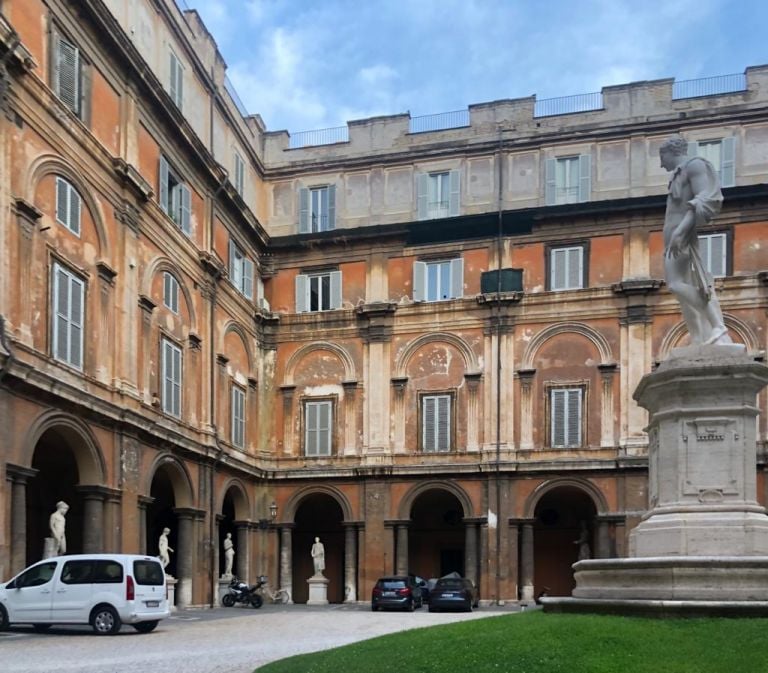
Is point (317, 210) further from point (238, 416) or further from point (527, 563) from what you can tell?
point (527, 563)

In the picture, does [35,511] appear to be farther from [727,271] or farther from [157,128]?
A: [727,271]

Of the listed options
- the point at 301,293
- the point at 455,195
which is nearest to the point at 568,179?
the point at 455,195

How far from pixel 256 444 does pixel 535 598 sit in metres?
11.0

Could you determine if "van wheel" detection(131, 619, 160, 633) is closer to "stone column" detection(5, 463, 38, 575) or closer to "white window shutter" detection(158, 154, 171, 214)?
"stone column" detection(5, 463, 38, 575)

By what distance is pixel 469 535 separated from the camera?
113ft

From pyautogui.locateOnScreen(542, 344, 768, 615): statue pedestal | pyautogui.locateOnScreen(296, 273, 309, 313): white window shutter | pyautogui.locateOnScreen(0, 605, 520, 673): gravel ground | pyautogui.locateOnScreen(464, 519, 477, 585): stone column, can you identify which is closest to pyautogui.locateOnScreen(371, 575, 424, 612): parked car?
pyautogui.locateOnScreen(464, 519, 477, 585): stone column

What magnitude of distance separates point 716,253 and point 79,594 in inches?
940

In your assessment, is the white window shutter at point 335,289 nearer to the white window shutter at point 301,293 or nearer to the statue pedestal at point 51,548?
the white window shutter at point 301,293

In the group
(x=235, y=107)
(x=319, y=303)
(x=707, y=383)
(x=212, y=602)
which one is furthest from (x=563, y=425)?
(x=707, y=383)

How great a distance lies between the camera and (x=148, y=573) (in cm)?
1875

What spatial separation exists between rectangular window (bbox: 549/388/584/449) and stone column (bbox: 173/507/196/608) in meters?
12.4

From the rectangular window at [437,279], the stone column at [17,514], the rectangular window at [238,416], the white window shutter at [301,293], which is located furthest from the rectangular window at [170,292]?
the rectangular window at [437,279]

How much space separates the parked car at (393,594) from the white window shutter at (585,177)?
14.6m

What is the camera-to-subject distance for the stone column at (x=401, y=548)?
34656 millimetres
